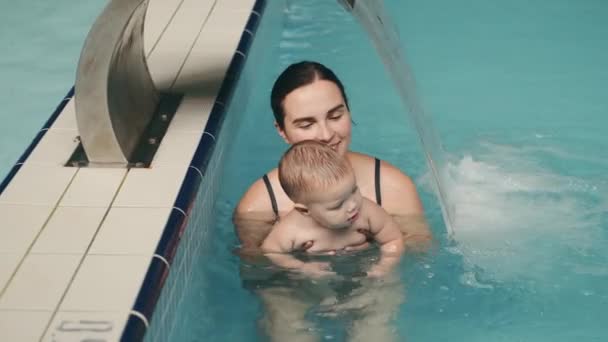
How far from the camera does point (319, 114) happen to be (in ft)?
10.7

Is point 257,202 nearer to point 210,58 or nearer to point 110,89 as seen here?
point 110,89

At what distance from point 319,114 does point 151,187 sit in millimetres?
584

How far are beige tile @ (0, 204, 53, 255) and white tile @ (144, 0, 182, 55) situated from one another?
143cm

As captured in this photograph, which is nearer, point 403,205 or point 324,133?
point 324,133

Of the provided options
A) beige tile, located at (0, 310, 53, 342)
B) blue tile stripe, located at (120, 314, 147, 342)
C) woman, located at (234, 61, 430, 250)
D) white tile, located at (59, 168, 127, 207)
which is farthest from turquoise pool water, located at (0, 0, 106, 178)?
blue tile stripe, located at (120, 314, 147, 342)

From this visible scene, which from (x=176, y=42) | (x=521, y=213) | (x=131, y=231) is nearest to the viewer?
(x=131, y=231)

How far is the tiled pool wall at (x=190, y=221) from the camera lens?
2.63 meters

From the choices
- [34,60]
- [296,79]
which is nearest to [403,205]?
[296,79]

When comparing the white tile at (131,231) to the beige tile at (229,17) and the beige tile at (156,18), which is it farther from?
the beige tile at (229,17)

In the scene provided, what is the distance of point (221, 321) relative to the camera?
11.3ft

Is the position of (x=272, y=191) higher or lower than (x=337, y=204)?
lower

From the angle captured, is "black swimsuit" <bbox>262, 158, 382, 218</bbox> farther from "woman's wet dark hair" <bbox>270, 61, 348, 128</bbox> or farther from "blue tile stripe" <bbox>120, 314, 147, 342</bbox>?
"blue tile stripe" <bbox>120, 314, 147, 342</bbox>

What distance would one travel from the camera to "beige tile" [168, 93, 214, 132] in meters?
3.64

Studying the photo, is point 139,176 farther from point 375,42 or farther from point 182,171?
point 375,42
